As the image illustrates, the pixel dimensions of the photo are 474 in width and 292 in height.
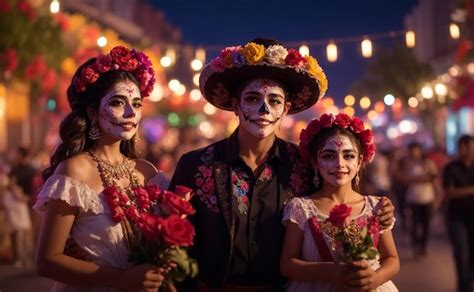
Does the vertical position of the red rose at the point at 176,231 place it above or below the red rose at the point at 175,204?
below

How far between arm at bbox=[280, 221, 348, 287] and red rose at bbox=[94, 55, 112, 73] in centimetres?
141

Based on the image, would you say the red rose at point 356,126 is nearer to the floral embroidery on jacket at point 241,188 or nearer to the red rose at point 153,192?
the floral embroidery on jacket at point 241,188

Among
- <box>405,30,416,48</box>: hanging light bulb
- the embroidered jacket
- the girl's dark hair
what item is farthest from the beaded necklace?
<box>405,30,416,48</box>: hanging light bulb

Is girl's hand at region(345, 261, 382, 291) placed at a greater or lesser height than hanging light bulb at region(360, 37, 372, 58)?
lesser

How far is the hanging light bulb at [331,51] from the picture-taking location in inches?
560

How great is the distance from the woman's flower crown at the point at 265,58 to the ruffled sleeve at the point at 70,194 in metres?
1.17

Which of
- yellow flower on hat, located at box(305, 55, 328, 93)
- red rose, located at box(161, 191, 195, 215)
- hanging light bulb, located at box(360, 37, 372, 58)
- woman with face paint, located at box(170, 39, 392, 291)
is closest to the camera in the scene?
red rose, located at box(161, 191, 195, 215)

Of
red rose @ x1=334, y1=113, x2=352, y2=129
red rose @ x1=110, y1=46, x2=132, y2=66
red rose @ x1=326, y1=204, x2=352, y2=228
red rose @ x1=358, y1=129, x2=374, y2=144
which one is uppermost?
red rose @ x1=110, y1=46, x2=132, y2=66

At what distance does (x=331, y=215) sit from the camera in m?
4.70

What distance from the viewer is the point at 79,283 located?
4598mm

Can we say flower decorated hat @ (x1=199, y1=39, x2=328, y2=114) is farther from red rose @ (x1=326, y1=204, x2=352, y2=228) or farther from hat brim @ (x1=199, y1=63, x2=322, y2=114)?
red rose @ (x1=326, y1=204, x2=352, y2=228)

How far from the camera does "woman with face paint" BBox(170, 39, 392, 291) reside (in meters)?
5.06

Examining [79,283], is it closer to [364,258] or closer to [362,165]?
[364,258]

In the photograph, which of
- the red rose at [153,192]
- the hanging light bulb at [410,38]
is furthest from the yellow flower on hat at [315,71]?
the hanging light bulb at [410,38]
